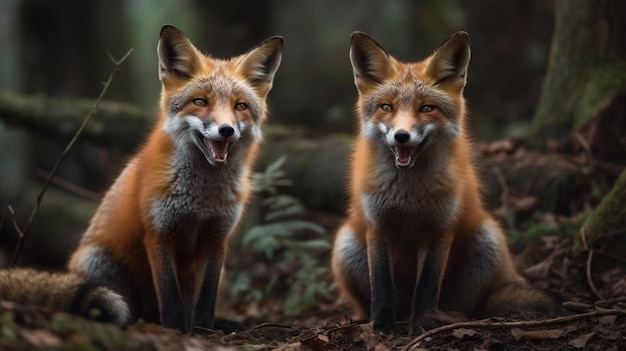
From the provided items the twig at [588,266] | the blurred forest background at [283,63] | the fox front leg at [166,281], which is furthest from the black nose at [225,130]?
the blurred forest background at [283,63]

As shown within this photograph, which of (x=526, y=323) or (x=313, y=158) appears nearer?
(x=526, y=323)

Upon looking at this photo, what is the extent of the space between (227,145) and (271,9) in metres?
7.49

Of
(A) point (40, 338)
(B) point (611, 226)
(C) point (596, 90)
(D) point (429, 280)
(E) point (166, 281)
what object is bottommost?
(E) point (166, 281)

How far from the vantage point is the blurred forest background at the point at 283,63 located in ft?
31.0

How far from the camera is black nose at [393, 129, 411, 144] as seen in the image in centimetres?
424

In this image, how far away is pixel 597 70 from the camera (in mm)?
6664

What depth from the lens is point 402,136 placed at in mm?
4242

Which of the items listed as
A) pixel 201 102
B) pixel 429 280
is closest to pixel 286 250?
pixel 429 280

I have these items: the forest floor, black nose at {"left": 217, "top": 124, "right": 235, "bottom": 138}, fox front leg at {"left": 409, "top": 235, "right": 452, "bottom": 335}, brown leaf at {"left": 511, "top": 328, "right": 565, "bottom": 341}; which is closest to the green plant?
the forest floor

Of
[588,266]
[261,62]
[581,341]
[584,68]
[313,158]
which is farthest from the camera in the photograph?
[313,158]

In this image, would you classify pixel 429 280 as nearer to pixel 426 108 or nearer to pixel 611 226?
pixel 426 108

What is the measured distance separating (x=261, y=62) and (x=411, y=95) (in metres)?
1.15

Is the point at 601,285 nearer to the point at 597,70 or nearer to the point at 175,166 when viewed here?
the point at 597,70

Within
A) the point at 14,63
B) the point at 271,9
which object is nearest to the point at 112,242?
the point at 14,63
